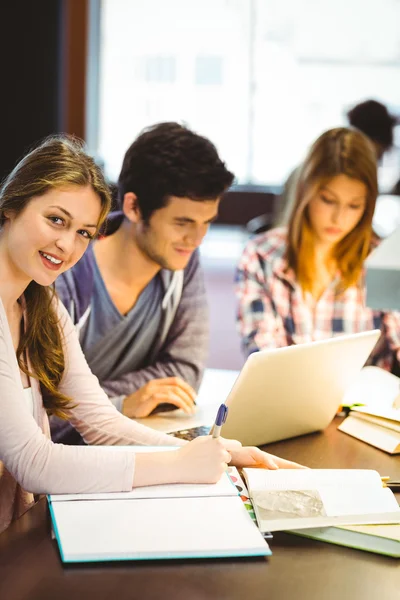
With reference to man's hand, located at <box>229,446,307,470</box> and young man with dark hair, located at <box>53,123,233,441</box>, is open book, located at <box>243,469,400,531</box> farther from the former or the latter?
young man with dark hair, located at <box>53,123,233,441</box>

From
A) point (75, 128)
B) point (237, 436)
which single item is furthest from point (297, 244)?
point (75, 128)

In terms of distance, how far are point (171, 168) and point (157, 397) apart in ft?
1.79

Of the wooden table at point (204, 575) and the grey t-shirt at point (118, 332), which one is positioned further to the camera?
the grey t-shirt at point (118, 332)

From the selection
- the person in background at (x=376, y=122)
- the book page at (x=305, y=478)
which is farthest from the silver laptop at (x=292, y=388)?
the person in background at (x=376, y=122)

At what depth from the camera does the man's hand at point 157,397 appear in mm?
1731

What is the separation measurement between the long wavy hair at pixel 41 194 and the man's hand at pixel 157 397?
252 millimetres

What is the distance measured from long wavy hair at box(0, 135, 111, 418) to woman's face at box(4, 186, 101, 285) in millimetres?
15

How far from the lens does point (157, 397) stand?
173cm

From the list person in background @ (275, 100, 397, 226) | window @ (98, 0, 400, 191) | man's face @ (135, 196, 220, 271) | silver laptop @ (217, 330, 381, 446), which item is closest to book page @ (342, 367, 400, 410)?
silver laptop @ (217, 330, 381, 446)

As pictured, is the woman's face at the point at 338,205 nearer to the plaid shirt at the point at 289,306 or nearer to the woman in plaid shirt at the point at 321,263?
the woman in plaid shirt at the point at 321,263

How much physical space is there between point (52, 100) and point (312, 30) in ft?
6.27

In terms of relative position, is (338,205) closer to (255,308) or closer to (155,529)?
(255,308)

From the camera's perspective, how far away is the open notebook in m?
1.04

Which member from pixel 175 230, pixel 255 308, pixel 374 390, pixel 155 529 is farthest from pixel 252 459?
pixel 255 308
